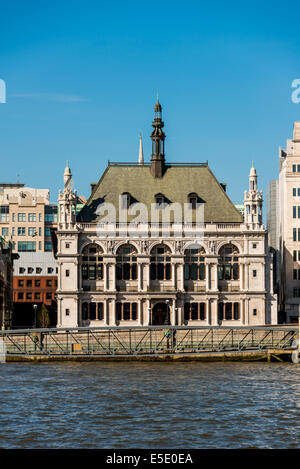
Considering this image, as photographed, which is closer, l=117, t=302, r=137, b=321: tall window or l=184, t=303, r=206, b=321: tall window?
l=117, t=302, r=137, b=321: tall window

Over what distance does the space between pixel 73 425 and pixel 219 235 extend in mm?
72401

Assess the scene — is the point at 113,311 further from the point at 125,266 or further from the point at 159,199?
the point at 159,199

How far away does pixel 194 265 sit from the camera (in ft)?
383

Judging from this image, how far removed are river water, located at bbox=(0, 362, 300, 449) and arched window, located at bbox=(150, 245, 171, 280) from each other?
133 feet

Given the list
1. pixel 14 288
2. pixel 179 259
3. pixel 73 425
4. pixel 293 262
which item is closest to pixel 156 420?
pixel 73 425

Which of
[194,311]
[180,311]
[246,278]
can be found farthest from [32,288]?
[246,278]

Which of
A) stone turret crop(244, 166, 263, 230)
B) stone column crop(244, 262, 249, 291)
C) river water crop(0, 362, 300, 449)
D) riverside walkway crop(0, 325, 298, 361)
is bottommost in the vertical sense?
river water crop(0, 362, 300, 449)

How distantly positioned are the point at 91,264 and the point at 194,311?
15.2 meters

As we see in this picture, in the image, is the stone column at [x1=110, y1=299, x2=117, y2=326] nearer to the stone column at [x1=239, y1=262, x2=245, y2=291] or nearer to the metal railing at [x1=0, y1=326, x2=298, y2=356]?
the stone column at [x1=239, y1=262, x2=245, y2=291]

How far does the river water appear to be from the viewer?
138ft

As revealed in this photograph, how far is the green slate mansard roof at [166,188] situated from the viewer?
118750 millimetres

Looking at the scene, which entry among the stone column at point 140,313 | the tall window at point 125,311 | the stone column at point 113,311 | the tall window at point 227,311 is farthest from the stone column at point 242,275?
the stone column at point 113,311

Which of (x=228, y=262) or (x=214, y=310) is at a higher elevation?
(x=228, y=262)

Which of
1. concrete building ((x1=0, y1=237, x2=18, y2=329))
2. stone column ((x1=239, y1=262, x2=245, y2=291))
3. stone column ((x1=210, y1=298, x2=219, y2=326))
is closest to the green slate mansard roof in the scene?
stone column ((x1=239, y1=262, x2=245, y2=291))
